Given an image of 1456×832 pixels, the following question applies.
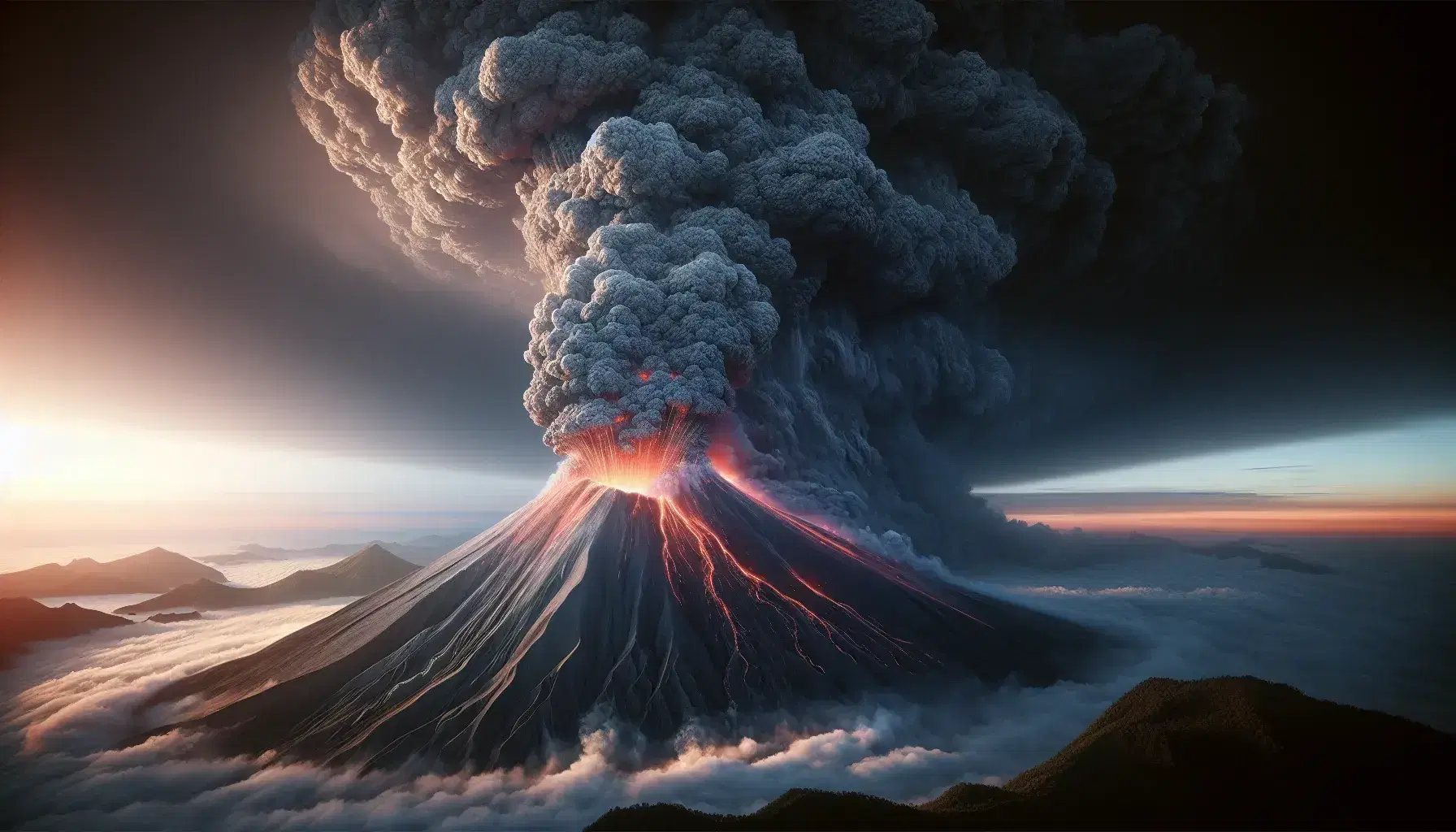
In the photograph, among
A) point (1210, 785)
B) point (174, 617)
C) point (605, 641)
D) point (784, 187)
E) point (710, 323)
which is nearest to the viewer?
point (1210, 785)

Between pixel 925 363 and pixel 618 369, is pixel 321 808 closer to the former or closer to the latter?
pixel 618 369

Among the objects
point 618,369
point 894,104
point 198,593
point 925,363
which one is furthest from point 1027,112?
point 198,593

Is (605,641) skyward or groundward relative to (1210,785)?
skyward

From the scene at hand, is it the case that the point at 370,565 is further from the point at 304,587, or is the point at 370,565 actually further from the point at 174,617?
the point at 174,617

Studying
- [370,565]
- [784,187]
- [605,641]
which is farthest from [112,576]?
[784,187]

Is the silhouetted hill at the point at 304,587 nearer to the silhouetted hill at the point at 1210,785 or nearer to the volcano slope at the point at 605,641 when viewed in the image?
the volcano slope at the point at 605,641

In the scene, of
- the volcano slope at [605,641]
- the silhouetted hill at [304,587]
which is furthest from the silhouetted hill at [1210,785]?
the silhouetted hill at [304,587]
